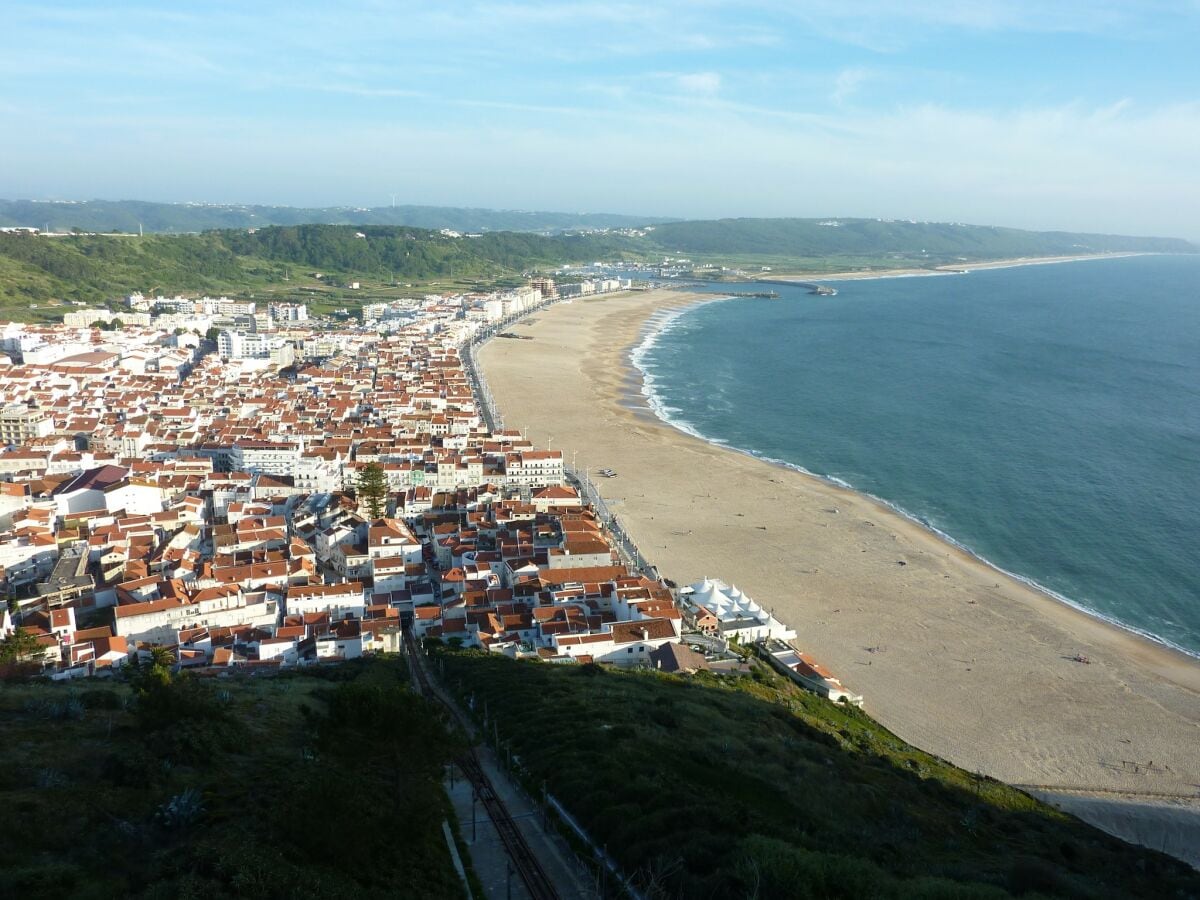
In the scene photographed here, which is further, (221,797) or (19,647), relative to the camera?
(19,647)

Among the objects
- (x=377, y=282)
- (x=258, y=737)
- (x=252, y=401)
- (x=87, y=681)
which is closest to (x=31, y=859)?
(x=258, y=737)

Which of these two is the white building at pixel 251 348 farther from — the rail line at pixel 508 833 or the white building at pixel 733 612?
the rail line at pixel 508 833

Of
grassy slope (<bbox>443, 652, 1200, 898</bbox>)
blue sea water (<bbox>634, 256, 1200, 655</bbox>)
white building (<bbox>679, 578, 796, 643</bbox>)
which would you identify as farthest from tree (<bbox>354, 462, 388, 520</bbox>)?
blue sea water (<bbox>634, 256, 1200, 655</bbox>)

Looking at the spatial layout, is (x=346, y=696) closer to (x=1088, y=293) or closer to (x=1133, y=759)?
(x=1133, y=759)

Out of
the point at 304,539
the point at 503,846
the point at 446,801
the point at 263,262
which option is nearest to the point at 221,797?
the point at 446,801

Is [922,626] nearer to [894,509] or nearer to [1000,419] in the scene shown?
[894,509]

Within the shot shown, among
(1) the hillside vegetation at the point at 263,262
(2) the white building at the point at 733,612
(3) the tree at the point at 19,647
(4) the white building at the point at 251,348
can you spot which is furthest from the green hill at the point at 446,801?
(1) the hillside vegetation at the point at 263,262
